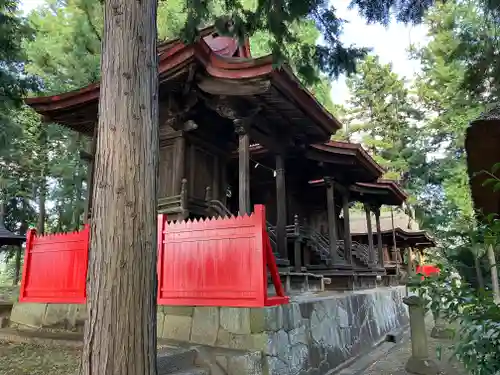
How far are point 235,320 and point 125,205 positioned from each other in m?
2.26

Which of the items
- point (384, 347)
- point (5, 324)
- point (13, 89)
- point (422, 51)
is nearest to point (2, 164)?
point (13, 89)

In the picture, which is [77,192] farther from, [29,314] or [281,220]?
[281,220]

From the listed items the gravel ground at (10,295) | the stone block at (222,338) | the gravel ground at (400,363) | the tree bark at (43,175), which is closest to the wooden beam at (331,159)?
the gravel ground at (400,363)

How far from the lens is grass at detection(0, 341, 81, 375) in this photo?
151 inches

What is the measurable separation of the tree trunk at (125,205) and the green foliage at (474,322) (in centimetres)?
181

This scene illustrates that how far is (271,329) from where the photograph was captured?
421cm

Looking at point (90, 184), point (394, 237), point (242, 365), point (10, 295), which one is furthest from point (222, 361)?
point (394, 237)

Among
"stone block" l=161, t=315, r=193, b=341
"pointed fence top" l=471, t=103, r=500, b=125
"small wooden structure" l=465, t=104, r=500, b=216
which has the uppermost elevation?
"pointed fence top" l=471, t=103, r=500, b=125

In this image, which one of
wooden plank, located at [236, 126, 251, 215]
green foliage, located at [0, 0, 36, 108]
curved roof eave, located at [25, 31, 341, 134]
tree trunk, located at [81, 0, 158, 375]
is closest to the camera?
tree trunk, located at [81, 0, 158, 375]

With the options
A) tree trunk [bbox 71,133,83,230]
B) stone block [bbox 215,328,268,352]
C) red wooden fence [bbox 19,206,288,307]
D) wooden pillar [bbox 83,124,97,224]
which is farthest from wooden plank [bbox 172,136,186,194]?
tree trunk [bbox 71,133,83,230]

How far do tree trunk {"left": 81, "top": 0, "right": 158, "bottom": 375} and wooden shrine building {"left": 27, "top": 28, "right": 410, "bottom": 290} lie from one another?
2.76m

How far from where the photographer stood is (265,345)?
4.11 m

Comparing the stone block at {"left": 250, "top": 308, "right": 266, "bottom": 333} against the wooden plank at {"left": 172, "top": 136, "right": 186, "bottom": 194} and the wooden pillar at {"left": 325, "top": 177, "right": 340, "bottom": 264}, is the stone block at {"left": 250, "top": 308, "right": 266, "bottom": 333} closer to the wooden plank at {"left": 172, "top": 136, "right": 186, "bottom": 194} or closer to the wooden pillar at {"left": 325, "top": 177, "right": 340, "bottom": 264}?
the wooden plank at {"left": 172, "top": 136, "right": 186, "bottom": 194}

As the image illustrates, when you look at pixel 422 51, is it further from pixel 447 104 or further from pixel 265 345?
pixel 265 345
